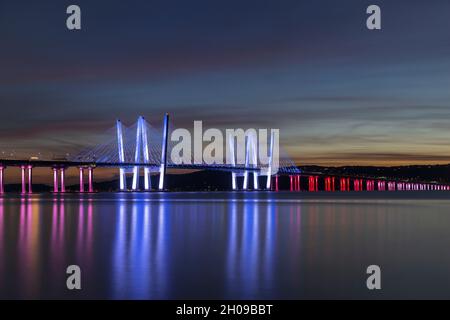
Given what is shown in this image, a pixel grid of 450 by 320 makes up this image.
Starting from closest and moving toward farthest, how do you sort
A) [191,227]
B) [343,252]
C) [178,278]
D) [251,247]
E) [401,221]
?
[178,278] < [343,252] < [251,247] < [191,227] < [401,221]

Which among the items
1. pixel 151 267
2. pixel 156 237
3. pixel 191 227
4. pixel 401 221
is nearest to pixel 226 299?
pixel 151 267

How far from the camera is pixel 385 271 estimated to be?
781 inches

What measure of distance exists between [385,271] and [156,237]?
1323cm

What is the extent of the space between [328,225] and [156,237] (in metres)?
11.5

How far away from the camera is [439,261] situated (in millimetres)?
22078

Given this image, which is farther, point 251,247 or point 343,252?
point 251,247
